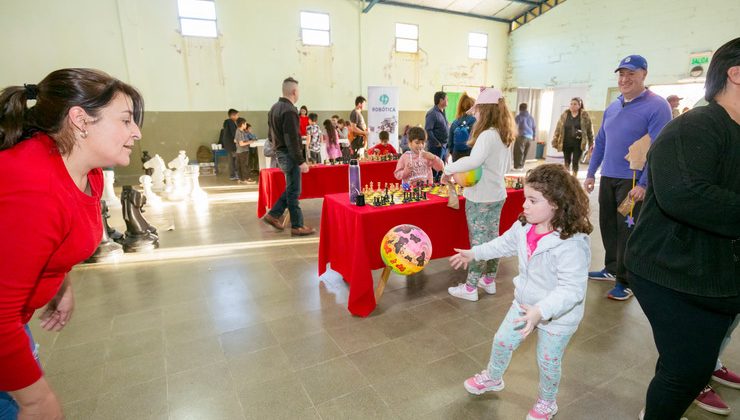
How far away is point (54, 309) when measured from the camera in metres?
1.36

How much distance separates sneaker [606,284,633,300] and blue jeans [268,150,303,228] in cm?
352

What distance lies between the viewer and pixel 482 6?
13148mm

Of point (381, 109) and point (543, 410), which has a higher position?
point (381, 109)

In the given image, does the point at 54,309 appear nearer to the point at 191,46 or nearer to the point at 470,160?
the point at 470,160

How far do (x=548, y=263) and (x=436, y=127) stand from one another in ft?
14.4

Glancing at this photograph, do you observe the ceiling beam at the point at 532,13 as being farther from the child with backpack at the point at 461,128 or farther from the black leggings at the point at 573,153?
the child with backpack at the point at 461,128

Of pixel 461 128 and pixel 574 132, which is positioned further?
pixel 574 132

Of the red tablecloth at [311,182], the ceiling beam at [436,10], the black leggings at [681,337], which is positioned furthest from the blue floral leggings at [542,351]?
the ceiling beam at [436,10]

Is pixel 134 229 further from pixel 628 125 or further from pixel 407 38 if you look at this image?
pixel 407 38

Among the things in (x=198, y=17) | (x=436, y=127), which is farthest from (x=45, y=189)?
(x=198, y=17)

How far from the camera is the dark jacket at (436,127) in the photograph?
18.7 feet

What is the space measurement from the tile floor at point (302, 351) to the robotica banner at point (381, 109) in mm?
7611

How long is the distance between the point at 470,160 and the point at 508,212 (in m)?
1.16

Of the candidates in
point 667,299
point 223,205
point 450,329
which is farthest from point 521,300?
point 223,205
